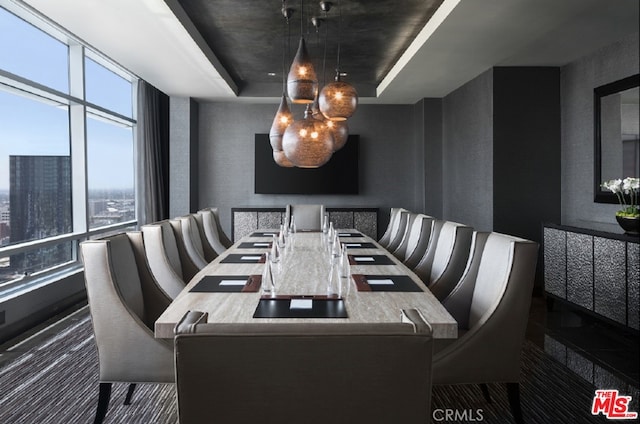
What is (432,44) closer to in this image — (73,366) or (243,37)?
(243,37)

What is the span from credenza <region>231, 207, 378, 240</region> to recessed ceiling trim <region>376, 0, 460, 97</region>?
198cm

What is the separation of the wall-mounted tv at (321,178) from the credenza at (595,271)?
151 inches

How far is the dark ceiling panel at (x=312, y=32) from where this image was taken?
4738 millimetres

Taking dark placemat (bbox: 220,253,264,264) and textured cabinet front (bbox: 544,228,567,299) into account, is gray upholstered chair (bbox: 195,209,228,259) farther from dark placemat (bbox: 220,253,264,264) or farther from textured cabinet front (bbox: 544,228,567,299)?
textured cabinet front (bbox: 544,228,567,299)

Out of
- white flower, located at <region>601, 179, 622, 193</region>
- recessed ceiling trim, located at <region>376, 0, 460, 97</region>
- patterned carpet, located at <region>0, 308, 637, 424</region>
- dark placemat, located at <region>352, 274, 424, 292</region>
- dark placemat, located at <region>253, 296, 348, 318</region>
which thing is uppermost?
recessed ceiling trim, located at <region>376, 0, 460, 97</region>

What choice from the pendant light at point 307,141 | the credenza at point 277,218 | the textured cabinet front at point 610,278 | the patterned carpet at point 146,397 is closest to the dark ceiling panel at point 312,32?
the pendant light at point 307,141

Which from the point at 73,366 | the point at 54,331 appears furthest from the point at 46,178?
the point at 73,366

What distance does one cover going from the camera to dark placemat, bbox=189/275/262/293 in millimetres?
2670

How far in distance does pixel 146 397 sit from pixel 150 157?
5.43 metres

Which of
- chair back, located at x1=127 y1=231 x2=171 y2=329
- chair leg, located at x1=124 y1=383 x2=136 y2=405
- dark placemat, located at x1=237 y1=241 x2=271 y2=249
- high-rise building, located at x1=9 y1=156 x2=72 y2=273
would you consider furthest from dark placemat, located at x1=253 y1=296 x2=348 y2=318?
→ high-rise building, located at x1=9 y1=156 x2=72 y2=273

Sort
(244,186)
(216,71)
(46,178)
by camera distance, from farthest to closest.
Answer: (244,186) < (216,71) < (46,178)

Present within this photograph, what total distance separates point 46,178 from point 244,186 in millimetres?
3565

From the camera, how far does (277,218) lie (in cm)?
828

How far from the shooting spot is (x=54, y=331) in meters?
4.52
